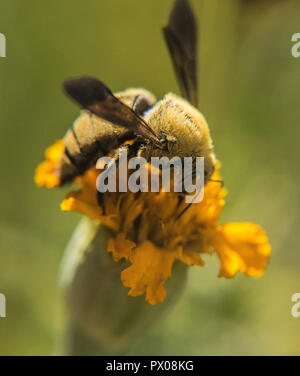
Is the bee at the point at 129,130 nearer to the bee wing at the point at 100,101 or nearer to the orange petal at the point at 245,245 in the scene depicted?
the bee wing at the point at 100,101

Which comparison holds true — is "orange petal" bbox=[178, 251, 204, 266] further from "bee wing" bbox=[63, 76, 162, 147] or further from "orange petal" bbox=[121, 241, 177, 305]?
"bee wing" bbox=[63, 76, 162, 147]

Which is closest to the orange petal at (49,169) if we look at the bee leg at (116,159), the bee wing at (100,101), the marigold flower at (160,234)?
the marigold flower at (160,234)

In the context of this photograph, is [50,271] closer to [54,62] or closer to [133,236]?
[133,236]

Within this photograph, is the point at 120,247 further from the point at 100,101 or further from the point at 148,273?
the point at 100,101

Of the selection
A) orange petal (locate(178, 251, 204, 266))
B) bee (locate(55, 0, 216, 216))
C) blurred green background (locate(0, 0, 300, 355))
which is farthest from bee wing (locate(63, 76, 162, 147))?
blurred green background (locate(0, 0, 300, 355))

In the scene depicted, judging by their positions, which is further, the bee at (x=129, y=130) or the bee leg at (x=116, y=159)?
the bee leg at (x=116, y=159)

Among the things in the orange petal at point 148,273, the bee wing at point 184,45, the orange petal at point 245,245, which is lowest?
the orange petal at point 148,273

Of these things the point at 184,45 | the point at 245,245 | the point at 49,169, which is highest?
the point at 184,45

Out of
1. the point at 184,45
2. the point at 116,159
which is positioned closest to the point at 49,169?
the point at 116,159
